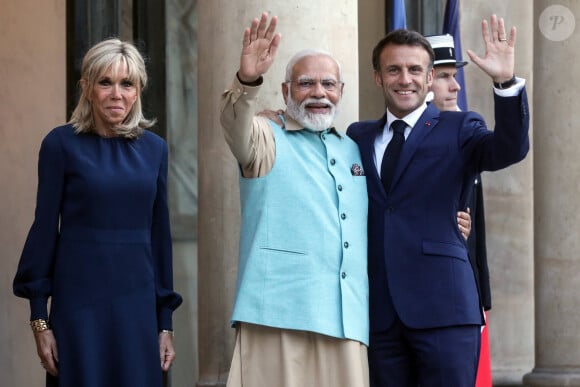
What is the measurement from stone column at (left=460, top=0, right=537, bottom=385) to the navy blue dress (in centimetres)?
394

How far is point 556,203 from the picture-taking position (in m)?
8.24

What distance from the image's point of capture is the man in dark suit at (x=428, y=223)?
5.20 meters

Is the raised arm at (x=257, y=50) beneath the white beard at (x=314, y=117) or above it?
above

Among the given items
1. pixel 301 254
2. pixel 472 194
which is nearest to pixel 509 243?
pixel 472 194

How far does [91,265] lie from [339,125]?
1.44 metres

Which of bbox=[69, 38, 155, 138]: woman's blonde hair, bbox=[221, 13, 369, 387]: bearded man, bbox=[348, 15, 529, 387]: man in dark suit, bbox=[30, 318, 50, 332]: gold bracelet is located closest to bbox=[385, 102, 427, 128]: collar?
bbox=[348, 15, 529, 387]: man in dark suit

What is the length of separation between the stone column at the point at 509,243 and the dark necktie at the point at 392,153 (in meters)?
3.33

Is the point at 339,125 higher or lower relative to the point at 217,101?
lower

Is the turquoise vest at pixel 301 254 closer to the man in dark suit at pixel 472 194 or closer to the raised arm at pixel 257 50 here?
the raised arm at pixel 257 50

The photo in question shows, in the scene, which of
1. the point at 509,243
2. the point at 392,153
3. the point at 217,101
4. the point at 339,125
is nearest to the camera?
the point at 392,153

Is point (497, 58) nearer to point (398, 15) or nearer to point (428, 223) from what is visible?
point (428, 223)

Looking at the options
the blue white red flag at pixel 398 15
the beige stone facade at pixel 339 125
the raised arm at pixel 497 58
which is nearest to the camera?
the raised arm at pixel 497 58

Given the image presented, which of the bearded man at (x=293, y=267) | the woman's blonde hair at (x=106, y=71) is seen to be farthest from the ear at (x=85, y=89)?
the bearded man at (x=293, y=267)

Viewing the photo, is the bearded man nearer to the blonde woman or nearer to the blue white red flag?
the blonde woman
